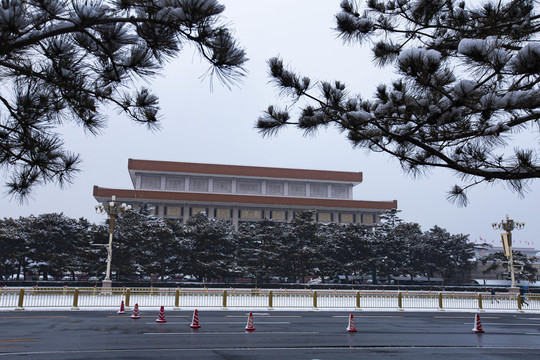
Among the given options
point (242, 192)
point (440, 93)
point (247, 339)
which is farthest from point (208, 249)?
point (440, 93)

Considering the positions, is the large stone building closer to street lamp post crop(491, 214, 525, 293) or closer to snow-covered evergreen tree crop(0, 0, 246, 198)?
street lamp post crop(491, 214, 525, 293)

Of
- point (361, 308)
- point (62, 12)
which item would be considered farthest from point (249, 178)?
point (62, 12)

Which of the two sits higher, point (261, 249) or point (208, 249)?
point (261, 249)

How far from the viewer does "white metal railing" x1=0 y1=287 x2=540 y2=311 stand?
20578 mm

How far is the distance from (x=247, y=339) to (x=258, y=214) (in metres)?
51.7

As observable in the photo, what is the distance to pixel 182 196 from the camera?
58.8 m

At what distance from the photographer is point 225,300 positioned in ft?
69.4

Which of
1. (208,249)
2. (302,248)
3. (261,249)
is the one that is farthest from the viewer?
(261,249)

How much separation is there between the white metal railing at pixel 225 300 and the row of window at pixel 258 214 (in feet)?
118

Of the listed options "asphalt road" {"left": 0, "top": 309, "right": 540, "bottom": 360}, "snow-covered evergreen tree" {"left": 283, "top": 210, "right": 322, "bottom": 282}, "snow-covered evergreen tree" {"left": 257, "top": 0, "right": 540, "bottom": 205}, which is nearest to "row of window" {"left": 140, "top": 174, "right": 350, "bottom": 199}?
"snow-covered evergreen tree" {"left": 283, "top": 210, "right": 322, "bottom": 282}

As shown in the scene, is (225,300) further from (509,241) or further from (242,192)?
(242,192)

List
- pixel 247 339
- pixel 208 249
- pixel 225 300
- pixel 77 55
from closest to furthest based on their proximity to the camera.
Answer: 1. pixel 77 55
2. pixel 247 339
3. pixel 225 300
4. pixel 208 249

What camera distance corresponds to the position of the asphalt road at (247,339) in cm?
934

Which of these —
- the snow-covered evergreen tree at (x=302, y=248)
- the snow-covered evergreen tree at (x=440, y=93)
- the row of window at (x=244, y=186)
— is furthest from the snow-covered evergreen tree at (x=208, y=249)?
the snow-covered evergreen tree at (x=440, y=93)
